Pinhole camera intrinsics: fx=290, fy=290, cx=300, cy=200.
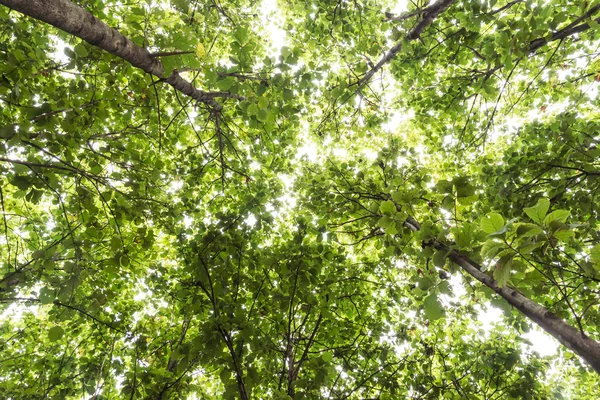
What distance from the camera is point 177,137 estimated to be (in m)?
5.06

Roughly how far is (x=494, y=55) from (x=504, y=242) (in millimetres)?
2992

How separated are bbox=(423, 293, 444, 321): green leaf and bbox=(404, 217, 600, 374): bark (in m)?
0.29

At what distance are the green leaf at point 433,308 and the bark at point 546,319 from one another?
0.96ft

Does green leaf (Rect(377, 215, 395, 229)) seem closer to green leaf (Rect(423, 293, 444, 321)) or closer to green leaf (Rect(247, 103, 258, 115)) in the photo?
green leaf (Rect(423, 293, 444, 321))

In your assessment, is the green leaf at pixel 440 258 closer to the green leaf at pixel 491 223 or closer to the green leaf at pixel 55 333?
the green leaf at pixel 491 223

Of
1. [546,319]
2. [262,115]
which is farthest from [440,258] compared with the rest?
[262,115]

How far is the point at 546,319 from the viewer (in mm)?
1616

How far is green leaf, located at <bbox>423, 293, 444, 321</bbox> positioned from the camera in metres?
1.68

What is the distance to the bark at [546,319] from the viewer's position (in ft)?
4.57

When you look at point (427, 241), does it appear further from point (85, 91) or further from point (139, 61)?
point (85, 91)

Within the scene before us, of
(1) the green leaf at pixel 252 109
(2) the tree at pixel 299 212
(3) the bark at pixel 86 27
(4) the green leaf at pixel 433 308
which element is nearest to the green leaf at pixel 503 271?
(2) the tree at pixel 299 212

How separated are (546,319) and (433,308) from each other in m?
0.60

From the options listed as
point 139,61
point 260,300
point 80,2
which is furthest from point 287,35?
point 260,300

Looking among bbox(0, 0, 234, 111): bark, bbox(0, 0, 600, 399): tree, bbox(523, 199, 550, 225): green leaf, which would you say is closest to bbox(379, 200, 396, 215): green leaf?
bbox(0, 0, 600, 399): tree
